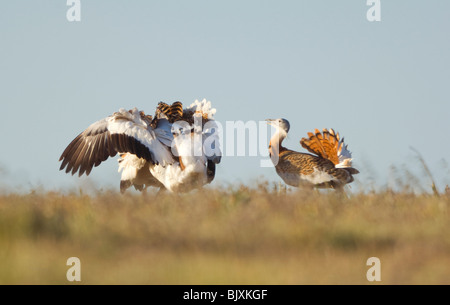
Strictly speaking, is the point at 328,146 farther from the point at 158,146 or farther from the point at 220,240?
the point at 220,240

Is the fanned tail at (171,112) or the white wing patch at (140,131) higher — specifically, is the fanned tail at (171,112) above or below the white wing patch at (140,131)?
above

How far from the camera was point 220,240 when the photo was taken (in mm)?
7246

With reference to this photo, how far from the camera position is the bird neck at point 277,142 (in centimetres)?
1384

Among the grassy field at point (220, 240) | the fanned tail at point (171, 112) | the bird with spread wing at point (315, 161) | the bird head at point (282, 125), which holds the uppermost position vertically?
the bird head at point (282, 125)

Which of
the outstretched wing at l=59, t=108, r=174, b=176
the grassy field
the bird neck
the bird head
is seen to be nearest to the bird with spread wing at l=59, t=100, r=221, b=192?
the outstretched wing at l=59, t=108, r=174, b=176

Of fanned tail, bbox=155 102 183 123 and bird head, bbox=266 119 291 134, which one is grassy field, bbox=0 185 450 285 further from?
bird head, bbox=266 119 291 134

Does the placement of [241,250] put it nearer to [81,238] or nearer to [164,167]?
[81,238]

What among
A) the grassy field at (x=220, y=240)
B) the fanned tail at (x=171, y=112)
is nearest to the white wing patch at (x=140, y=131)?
the fanned tail at (x=171, y=112)

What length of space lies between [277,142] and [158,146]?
10.9 ft

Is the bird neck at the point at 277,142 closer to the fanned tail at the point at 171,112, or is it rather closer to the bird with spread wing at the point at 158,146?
the bird with spread wing at the point at 158,146

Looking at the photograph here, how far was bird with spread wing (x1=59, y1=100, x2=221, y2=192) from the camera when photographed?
11211 mm

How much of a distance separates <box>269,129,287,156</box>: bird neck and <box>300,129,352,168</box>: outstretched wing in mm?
446

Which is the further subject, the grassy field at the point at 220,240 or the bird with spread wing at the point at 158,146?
the bird with spread wing at the point at 158,146

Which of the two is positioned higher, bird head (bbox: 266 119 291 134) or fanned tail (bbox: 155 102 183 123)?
bird head (bbox: 266 119 291 134)
